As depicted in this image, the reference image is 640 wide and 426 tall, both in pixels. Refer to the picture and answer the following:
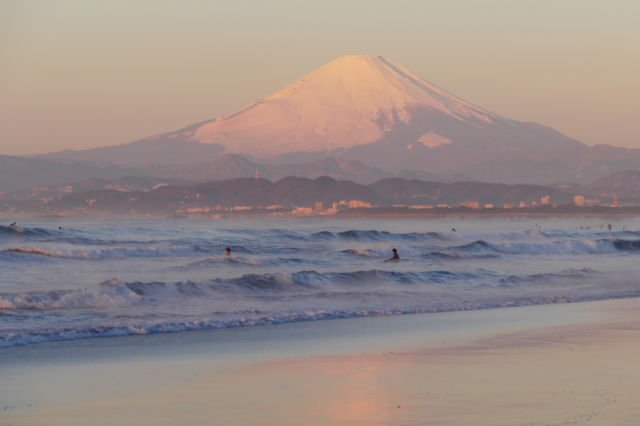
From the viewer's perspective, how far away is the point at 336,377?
15.1 meters

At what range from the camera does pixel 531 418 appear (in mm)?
12500

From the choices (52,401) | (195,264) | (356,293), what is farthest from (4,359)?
(195,264)

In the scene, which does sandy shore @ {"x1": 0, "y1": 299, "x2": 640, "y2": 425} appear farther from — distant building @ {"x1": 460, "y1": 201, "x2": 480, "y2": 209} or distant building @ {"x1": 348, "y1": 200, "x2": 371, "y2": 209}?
distant building @ {"x1": 460, "y1": 201, "x2": 480, "y2": 209}

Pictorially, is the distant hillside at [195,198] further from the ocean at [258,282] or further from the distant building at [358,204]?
the ocean at [258,282]

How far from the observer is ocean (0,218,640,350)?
22.4 metres

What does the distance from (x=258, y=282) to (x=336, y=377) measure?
15.4 m

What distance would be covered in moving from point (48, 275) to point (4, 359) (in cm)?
1809

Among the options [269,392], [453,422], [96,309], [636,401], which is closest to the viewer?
[453,422]

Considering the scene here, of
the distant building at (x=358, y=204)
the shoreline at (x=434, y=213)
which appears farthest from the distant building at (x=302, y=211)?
the distant building at (x=358, y=204)

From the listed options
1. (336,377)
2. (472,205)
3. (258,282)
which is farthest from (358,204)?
(336,377)

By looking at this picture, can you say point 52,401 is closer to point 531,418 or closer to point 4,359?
point 4,359

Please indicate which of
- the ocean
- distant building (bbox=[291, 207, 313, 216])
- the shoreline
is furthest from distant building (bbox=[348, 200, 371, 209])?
the ocean

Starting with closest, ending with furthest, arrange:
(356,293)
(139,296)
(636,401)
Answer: (636,401)
(139,296)
(356,293)

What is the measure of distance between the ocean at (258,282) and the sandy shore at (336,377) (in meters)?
2.23
